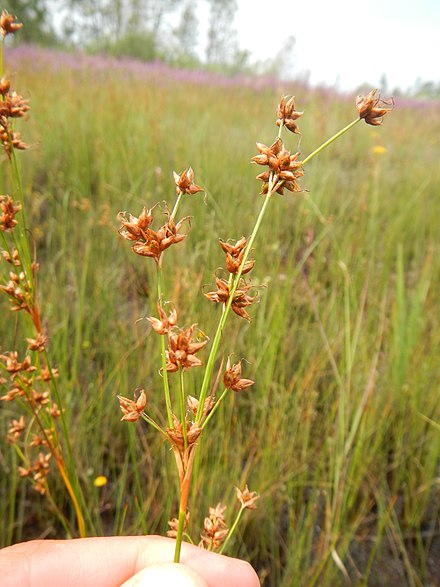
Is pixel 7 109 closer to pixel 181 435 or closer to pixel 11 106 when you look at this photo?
pixel 11 106

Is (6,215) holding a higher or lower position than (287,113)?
lower

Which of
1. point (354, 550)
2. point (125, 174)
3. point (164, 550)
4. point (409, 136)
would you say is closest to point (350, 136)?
point (409, 136)

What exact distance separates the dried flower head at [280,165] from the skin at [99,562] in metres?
0.47

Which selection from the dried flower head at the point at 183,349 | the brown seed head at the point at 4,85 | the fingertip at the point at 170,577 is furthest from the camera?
the brown seed head at the point at 4,85

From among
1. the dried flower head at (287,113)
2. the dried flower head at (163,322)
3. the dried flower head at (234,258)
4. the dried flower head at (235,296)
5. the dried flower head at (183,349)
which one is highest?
the dried flower head at (287,113)

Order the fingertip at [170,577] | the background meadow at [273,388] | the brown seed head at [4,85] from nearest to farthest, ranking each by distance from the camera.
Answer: the fingertip at [170,577]
the brown seed head at [4,85]
the background meadow at [273,388]

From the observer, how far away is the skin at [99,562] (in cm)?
62

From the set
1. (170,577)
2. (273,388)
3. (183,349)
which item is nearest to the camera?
(183,349)

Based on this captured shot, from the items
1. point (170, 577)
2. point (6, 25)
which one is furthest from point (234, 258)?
point (6, 25)

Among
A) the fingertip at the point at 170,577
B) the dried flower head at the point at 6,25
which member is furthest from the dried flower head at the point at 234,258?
the dried flower head at the point at 6,25

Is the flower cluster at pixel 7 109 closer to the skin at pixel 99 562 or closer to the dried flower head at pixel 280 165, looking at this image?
the dried flower head at pixel 280 165

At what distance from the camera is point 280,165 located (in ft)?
1.26

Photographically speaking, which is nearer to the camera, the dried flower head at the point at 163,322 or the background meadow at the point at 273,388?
the dried flower head at the point at 163,322

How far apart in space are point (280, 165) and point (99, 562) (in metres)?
0.61
